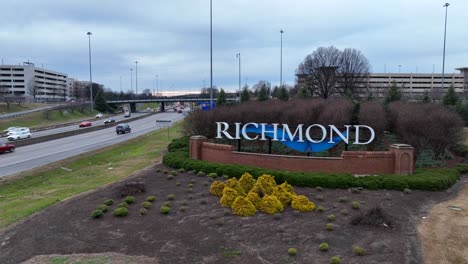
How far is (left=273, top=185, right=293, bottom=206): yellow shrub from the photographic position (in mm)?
13297

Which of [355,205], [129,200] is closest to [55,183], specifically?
[129,200]

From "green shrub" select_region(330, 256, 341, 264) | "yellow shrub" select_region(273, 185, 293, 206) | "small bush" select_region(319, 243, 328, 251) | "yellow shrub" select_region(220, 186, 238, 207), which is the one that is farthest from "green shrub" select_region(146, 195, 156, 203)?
"green shrub" select_region(330, 256, 341, 264)

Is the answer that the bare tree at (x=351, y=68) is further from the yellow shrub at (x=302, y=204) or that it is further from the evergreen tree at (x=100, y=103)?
the evergreen tree at (x=100, y=103)

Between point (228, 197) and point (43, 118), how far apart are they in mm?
76181

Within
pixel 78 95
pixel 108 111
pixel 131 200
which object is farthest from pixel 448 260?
pixel 78 95

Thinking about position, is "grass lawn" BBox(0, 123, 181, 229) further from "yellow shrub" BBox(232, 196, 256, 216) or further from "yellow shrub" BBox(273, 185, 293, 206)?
"yellow shrub" BBox(273, 185, 293, 206)

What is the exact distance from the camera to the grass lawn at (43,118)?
224 ft

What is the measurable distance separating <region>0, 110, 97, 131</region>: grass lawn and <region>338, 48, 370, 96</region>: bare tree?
55128 millimetres

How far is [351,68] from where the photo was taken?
73500mm

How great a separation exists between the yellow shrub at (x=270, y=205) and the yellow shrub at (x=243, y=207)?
13.7 inches

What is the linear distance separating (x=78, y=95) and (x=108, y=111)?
60958 millimetres

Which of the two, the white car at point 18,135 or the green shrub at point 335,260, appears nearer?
the green shrub at point 335,260

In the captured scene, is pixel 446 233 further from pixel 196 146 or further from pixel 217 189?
pixel 196 146

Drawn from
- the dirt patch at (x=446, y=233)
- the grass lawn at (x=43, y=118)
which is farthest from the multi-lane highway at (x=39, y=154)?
the grass lawn at (x=43, y=118)
